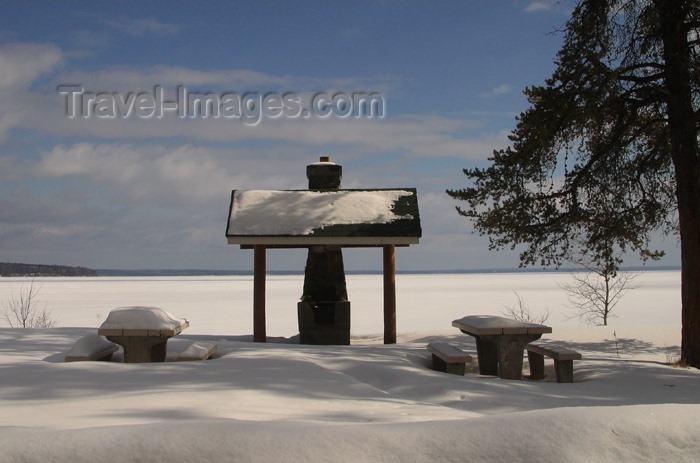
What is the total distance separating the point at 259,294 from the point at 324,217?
6.74ft

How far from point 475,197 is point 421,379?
616cm

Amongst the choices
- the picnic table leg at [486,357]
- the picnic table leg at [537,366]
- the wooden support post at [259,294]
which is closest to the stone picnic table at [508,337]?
the picnic table leg at [486,357]

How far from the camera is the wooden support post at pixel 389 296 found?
1303 cm

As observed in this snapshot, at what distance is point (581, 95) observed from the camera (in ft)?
37.1

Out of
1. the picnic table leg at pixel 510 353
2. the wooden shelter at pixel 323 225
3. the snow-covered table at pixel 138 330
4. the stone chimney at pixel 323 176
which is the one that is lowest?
the picnic table leg at pixel 510 353

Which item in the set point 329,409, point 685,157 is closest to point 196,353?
point 329,409

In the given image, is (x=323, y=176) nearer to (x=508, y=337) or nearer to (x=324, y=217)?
(x=324, y=217)

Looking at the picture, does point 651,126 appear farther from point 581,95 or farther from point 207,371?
point 207,371

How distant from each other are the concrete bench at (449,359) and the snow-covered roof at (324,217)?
12.7ft

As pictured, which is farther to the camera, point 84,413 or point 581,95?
point 581,95

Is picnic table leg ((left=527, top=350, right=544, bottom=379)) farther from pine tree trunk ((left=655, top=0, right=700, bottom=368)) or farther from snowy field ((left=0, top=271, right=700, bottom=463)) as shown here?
pine tree trunk ((left=655, top=0, right=700, bottom=368))

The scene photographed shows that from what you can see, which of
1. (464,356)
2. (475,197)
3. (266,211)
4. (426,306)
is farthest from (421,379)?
(426,306)

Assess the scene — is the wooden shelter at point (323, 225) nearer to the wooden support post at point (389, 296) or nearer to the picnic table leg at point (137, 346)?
the wooden support post at point (389, 296)

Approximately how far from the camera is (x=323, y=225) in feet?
Answer: 42.5
